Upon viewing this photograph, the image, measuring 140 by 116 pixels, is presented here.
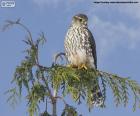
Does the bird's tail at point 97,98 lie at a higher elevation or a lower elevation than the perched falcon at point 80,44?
lower

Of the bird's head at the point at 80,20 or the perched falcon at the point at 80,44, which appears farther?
the bird's head at the point at 80,20

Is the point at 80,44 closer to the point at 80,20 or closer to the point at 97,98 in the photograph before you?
the point at 80,20

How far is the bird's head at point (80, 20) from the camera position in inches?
387

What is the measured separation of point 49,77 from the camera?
656 cm

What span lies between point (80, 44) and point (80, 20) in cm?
56

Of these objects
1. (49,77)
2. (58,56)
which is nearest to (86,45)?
(58,56)

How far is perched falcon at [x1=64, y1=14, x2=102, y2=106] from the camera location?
9.40m

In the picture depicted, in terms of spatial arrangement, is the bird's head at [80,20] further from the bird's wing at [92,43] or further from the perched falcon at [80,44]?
the bird's wing at [92,43]

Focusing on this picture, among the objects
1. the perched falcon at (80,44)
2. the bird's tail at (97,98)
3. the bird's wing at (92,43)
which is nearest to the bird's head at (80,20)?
the perched falcon at (80,44)

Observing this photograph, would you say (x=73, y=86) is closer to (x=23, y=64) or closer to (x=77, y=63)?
(x=23, y=64)

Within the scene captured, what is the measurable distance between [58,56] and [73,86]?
1.99ft

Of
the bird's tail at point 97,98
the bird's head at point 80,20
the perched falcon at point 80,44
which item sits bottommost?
the bird's tail at point 97,98

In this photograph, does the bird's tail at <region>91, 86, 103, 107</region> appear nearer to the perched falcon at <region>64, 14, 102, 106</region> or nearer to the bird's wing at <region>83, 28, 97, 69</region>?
the perched falcon at <region>64, 14, 102, 106</region>

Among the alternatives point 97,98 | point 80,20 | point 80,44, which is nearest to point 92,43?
point 80,44
